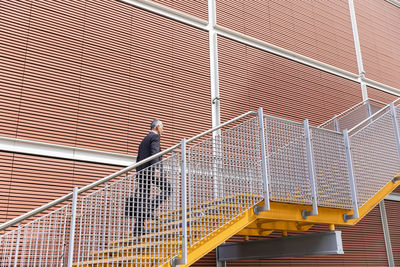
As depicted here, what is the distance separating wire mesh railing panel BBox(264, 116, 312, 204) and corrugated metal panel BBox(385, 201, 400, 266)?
23.1ft

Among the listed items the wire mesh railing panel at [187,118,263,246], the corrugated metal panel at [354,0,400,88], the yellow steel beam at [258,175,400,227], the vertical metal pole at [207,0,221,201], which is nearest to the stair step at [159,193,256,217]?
the wire mesh railing panel at [187,118,263,246]

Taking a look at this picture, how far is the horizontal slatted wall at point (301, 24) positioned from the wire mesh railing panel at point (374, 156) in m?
4.23

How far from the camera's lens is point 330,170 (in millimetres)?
6691

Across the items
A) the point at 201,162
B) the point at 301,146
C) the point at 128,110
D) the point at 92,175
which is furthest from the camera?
the point at 128,110

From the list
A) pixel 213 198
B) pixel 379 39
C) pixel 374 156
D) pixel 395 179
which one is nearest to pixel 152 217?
pixel 213 198

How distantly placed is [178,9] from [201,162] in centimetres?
542

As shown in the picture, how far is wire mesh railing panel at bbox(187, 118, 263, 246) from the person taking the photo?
5.22 meters

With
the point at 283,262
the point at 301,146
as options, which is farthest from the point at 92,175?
the point at 283,262

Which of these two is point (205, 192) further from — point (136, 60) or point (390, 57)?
point (390, 57)

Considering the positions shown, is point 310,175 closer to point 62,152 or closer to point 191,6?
point 62,152

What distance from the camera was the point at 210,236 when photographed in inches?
204

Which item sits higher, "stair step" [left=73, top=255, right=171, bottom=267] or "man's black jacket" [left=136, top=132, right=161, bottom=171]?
"man's black jacket" [left=136, top=132, right=161, bottom=171]

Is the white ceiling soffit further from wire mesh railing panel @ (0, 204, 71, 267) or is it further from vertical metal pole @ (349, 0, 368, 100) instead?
vertical metal pole @ (349, 0, 368, 100)

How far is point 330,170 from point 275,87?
177 inches
